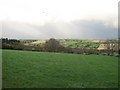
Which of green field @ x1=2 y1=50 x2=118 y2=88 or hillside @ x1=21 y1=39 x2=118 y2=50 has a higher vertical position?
hillside @ x1=21 y1=39 x2=118 y2=50

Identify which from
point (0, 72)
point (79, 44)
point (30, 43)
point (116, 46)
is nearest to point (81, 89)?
point (0, 72)

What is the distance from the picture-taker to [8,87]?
676 inches

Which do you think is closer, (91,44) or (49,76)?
(49,76)

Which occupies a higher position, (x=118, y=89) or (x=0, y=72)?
(x=0, y=72)

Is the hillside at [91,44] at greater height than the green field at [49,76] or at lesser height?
greater

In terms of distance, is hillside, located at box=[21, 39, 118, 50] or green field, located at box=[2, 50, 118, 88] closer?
green field, located at box=[2, 50, 118, 88]

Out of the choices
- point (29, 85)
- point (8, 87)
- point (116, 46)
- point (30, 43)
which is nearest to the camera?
point (8, 87)

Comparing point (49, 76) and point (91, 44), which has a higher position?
point (91, 44)

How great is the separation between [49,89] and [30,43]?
65937 millimetres

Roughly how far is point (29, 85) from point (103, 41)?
345 feet

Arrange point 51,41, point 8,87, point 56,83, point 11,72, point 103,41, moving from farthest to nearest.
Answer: point 103,41 → point 51,41 → point 11,72 → point 56,83 → point 8,87

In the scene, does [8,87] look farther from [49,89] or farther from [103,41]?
[103,41]

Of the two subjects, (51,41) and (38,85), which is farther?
(51,41)

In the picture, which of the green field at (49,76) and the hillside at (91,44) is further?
the hillside at (91,44)
